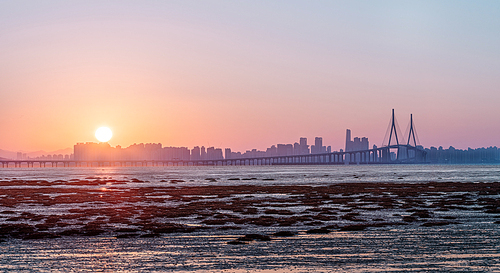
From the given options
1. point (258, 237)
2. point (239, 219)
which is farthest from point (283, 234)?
point (239, 219)

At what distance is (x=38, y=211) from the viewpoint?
30172mm

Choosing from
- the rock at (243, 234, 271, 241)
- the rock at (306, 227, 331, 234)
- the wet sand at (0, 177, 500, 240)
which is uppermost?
the rock at (243, 234, 271, 241)

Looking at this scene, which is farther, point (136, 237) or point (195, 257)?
point (136, 237)

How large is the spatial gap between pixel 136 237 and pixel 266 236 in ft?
16.3

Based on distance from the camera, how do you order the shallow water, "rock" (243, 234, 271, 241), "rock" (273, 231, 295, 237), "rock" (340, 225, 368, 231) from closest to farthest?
1. the shallow water
2. "rock" (243, 234, 271, 241)
3. "rock" (273, 231, 295, 237)
4. "rock" (340, 225, 368, 231)

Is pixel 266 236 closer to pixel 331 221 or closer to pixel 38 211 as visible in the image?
pixel 331 221

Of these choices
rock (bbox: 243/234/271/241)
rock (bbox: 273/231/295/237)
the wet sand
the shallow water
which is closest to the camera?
the shallow water

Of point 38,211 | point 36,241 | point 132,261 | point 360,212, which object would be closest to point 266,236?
point 132,261

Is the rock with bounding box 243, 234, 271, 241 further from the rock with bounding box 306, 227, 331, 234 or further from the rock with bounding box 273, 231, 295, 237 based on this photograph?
the rock with bounding box 306, 227, 331, 234

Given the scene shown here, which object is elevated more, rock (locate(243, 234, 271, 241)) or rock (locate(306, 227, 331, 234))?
rock (locate(243, 234, 271, 241))

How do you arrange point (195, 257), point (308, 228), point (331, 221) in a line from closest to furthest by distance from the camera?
point (195, 257) < point (308, 228) < point (331, 221)

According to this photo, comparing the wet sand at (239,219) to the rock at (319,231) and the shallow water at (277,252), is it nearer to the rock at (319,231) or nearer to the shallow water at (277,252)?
the rock at (319,231)

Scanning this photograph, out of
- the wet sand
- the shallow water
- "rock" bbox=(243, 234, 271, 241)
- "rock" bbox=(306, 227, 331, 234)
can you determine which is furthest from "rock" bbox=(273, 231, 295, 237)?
"rock" bbox=(306, 227, 331, 234)

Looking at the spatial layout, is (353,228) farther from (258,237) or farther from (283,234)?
(258,237)
